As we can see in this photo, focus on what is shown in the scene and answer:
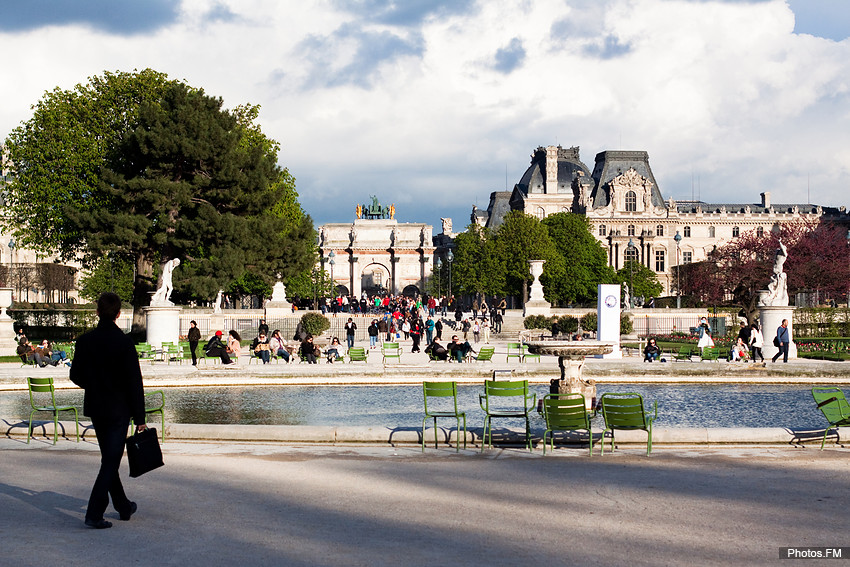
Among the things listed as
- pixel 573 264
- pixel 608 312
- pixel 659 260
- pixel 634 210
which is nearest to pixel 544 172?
pixel 634 210

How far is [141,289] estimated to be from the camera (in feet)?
128

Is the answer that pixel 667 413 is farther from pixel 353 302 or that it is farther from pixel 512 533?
pixel 353 302

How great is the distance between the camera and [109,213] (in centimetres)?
3669

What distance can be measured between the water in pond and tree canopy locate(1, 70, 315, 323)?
1843cm

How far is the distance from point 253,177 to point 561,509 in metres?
33.4

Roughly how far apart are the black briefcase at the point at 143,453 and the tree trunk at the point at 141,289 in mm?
32042

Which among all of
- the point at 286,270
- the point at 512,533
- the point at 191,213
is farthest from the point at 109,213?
the point at 512,533

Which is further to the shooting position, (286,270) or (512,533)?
(286,270)

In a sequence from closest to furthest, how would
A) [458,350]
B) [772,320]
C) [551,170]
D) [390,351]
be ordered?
[458,350] < [772,320] < [390,351] < [551,170]

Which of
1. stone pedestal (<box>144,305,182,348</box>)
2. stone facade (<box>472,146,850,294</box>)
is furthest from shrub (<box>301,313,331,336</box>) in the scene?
stone facade (<box>472,146,850,294</box>)

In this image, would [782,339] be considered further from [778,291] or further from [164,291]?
[164,291]

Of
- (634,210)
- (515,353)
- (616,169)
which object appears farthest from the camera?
(616,169)

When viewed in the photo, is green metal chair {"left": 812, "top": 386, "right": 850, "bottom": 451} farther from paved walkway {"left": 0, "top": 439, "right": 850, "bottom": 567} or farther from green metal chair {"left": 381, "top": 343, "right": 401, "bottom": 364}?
green metal chair {"left": 381, "top": 343, "right": 401, "bottom": 364}

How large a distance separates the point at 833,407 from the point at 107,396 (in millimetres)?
9163
